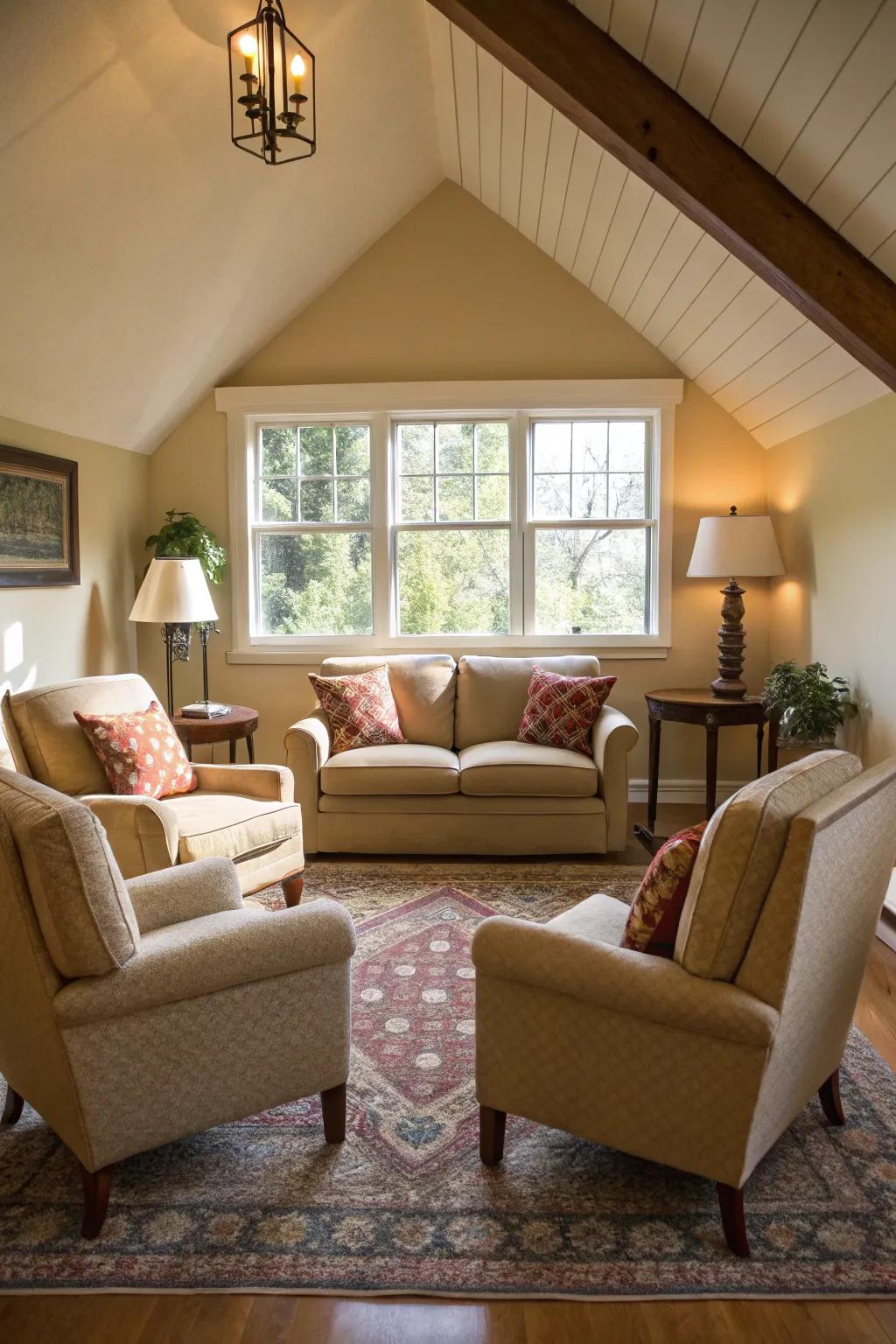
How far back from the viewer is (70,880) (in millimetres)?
1771

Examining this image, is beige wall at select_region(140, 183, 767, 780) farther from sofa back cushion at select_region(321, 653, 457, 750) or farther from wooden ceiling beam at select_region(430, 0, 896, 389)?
wooden ceiling beam at select_region(430, 0, 896, 389)

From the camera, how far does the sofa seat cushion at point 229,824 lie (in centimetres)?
325

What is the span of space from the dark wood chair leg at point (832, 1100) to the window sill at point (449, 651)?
3171mm

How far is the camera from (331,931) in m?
2.12

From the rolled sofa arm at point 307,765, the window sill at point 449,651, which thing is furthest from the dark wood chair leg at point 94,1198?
the window sill at point 449,651

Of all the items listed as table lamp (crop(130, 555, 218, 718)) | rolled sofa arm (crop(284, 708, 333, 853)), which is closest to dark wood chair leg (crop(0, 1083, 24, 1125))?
rolled sofa arm (crop(284, 708, 333, 853))

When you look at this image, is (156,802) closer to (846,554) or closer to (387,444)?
(387,444)

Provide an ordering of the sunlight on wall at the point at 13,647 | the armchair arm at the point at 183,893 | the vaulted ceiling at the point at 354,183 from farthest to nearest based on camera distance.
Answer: the sunlight on wall at the point at 13,647
the vaulted ceiling at the point at 354,183
the armchair arm at the point at 183,893

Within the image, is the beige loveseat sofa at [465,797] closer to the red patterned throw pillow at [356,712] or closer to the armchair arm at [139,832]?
the red patterned throw pillow at [356,712]

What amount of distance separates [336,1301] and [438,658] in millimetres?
3382

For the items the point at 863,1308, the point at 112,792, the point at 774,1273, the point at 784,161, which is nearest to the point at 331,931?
the point at 774,1273

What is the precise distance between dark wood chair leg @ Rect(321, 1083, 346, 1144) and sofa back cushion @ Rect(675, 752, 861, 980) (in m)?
0.89

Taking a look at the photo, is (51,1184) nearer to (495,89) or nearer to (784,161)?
(784,161)

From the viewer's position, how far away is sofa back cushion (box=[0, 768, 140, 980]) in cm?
176
